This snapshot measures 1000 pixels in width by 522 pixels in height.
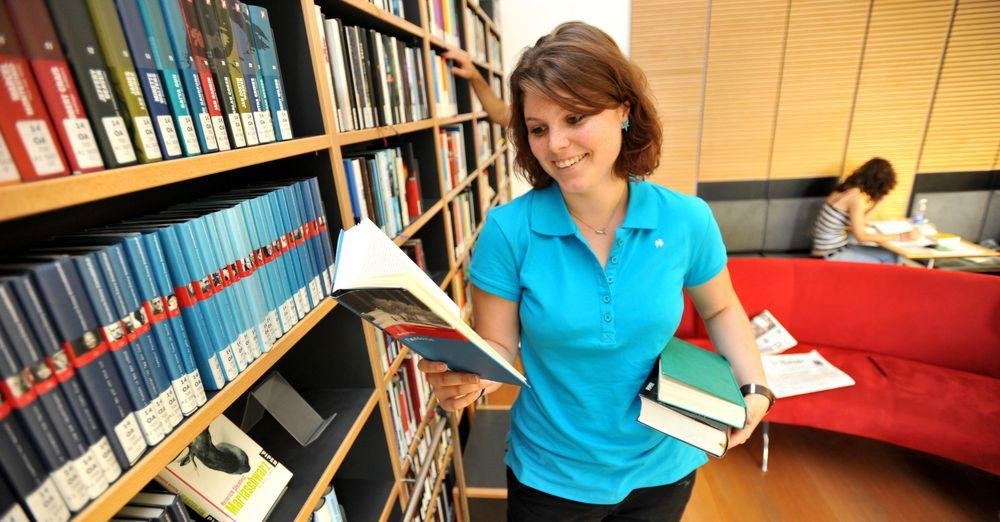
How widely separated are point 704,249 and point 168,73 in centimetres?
100

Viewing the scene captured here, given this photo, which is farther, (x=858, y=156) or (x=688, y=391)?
(x=858, y=156)

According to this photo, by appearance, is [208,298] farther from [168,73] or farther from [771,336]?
[771,336]

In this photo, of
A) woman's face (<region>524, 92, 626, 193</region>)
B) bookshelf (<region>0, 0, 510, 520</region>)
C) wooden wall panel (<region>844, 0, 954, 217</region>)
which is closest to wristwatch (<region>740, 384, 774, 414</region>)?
woman's face (<region>524, 92, 626, 193</region>)

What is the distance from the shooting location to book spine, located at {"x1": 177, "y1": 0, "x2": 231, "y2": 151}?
1.90 ft

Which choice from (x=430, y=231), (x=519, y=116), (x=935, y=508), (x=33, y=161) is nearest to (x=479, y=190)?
(x=430, y=231)

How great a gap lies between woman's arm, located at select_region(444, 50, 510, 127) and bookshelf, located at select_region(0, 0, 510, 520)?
44 centimetres

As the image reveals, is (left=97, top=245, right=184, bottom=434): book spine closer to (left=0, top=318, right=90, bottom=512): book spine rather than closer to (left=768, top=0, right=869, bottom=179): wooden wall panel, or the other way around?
(left=0, top=318, right=90, bottom=512): book spine

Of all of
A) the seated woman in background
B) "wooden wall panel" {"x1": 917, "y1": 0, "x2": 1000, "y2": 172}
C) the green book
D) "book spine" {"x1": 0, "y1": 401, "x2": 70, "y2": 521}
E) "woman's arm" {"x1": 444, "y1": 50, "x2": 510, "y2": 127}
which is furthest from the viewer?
"wooden wall panel" {"x1": 917, "y1": 0, "x2": 1000, "y2": 172}

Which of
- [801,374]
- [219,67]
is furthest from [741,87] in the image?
[219,67]

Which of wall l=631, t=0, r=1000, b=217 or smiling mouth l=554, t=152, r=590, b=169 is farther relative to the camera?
wall l=631, t=0, r=1000, b=217

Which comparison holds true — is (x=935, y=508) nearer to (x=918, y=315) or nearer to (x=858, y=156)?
(x=918, y=315)

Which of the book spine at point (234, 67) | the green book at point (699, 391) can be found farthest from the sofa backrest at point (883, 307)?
the book spine at point (234, 67)

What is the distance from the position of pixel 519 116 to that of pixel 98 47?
0.71 m

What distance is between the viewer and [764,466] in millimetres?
2084
